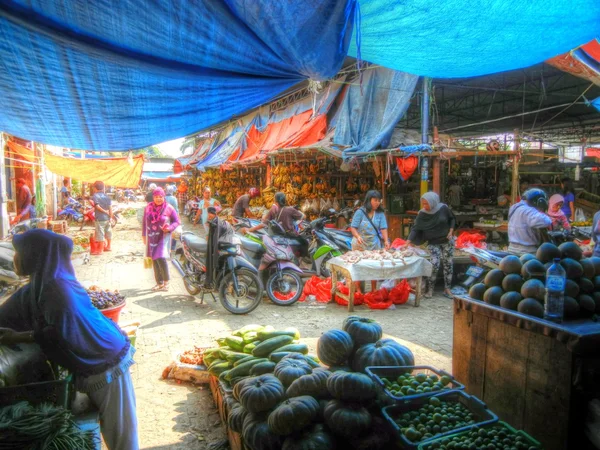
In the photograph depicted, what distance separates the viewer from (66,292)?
262 centimetres

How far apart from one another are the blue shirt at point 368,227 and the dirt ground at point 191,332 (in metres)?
1.28

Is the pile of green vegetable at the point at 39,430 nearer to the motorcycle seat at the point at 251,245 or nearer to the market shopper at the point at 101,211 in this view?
the motorcycle seat at the point at 251,245

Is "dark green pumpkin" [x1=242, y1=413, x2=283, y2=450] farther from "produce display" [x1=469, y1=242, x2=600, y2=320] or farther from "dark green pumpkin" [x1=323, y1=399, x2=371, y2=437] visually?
"produce display" [x1=469, y1=242, x2=600, y2=320]

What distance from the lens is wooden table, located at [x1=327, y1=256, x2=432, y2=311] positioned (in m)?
7.05

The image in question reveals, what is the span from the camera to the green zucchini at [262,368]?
11.8 ft

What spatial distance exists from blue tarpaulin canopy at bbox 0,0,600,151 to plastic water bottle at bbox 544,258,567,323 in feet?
6.01

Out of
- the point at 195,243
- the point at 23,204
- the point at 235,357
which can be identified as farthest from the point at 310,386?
the point at 23,204

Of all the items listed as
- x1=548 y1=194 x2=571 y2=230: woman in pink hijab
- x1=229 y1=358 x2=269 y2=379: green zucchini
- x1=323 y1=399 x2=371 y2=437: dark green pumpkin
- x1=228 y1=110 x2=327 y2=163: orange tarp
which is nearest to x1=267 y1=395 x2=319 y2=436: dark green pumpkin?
x1=323 y1=399 x2=371 y2=437: dark green pumpkin

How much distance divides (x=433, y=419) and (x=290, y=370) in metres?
1.05

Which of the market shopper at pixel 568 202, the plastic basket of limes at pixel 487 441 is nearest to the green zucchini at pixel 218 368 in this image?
the plastic basket of limes at pixel 487 441

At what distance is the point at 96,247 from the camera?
1314 centimetres

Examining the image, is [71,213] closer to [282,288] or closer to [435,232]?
[282,288]

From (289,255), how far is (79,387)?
5167mm

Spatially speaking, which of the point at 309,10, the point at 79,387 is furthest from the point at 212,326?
the point at 309,10
